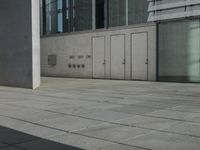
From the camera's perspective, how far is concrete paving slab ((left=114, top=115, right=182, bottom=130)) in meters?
7.80

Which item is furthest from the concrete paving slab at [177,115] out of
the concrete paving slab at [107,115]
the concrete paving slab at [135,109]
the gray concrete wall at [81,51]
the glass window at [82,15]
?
the glass window at [82,15]

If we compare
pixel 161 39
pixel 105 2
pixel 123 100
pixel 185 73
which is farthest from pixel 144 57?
pixel 123 100

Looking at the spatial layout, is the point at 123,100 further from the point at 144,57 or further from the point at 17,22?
the point at 144,57

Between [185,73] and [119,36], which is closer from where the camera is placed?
[185,73]

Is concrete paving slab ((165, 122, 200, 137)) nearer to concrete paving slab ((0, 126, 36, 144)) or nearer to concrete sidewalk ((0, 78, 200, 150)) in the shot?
concrete sidewalk ((0, 78, 200, 150))

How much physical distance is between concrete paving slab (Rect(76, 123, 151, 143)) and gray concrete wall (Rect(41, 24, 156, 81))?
15.4 meters

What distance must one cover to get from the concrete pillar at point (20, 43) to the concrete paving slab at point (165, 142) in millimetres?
12422

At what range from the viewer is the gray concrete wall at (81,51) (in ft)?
75.4

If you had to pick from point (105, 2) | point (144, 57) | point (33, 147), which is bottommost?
point (33, 147)

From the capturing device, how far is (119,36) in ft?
81.6

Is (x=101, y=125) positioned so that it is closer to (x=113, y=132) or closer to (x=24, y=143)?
(x=113, y=132)

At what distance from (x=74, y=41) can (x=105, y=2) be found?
14.5ft

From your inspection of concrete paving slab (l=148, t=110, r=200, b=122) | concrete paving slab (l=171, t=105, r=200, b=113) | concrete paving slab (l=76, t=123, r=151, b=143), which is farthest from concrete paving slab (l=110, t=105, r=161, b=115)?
concrete paving slab (l=76, t=123, r=151, b=143)

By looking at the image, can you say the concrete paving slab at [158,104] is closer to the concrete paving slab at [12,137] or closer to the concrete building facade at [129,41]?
the concrete paving slab at [12,137]
